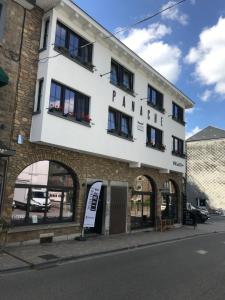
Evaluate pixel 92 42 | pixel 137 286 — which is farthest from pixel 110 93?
pixel 137 286

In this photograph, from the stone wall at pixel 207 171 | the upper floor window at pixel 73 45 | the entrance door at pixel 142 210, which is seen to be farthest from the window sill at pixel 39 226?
the stone wall at pixel 207 171

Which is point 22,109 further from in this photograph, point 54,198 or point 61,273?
point 61,273

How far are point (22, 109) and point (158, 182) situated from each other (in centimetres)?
1119

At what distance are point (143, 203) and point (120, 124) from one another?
18.4ft

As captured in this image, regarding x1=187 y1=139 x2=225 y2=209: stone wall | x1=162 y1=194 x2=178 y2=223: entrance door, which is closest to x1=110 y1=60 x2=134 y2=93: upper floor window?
x1=162 y1=194 x2=178 y2=223: entrance door

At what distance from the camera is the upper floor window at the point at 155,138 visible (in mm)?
18578

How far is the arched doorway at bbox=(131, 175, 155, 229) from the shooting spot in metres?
17.9

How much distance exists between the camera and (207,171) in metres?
42.7

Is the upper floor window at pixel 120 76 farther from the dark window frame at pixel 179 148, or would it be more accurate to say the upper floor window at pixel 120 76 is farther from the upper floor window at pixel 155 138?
the dark window frame at pixel 179 148

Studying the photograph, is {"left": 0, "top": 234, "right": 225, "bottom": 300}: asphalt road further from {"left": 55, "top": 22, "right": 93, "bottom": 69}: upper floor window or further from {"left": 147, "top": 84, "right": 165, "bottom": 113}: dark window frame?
{"left": 147, "top": 84, "right": 165, "bottom": 113}: dark window frame

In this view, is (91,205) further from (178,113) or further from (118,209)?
(178,113)

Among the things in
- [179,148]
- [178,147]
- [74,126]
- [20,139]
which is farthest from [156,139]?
[20,139]

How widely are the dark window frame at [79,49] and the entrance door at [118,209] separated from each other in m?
6.26

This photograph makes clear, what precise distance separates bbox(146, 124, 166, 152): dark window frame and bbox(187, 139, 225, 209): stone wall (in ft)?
80.3
